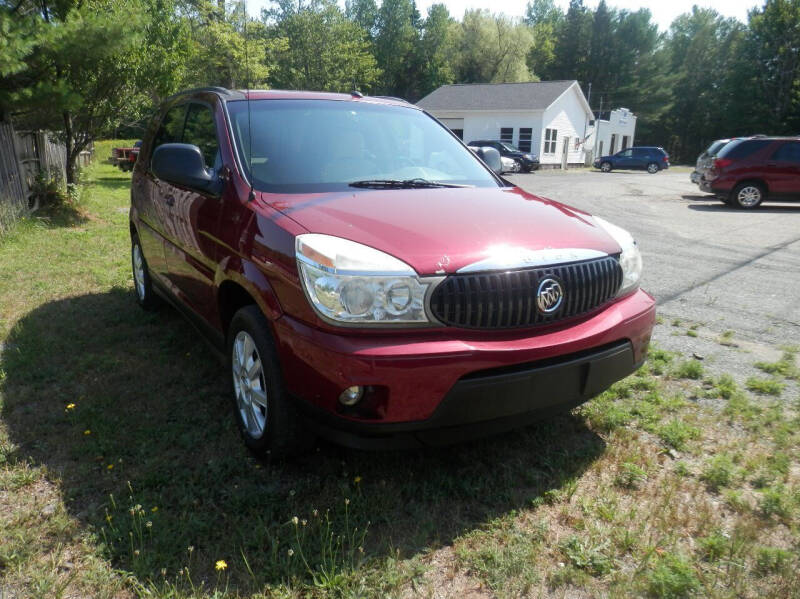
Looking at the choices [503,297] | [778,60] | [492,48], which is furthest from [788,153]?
[492,48]

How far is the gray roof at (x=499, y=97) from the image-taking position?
3659cm

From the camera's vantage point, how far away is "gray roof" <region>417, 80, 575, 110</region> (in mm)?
36594

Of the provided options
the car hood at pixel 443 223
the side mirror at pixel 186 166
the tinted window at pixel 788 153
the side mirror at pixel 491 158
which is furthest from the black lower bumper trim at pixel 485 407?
the tinted window at pixel 788 153

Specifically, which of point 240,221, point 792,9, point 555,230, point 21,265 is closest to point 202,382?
point 240,221

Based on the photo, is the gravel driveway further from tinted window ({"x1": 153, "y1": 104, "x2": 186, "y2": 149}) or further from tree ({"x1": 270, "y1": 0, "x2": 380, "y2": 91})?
tree ({"x1": 270, "y1": 0, "x2": 380, "y2": 91})

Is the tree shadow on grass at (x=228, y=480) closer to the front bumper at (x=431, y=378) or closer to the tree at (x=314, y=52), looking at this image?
the front bumper at (x=431, y=378)

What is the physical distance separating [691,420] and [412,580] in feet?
6.87

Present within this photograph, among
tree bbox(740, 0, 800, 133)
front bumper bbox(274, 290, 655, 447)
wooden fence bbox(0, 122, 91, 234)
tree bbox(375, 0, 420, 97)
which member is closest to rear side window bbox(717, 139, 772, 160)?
front bumper bbox(274, 290, 655, 447)

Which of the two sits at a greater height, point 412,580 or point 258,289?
point 258,289

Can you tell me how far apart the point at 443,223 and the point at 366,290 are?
0.59 m

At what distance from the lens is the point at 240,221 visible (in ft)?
10.1

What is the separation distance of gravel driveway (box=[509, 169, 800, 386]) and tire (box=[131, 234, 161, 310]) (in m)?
4.30

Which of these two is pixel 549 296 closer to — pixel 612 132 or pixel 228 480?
pixel 228 480

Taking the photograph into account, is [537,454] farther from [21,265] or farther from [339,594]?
[21,265]
